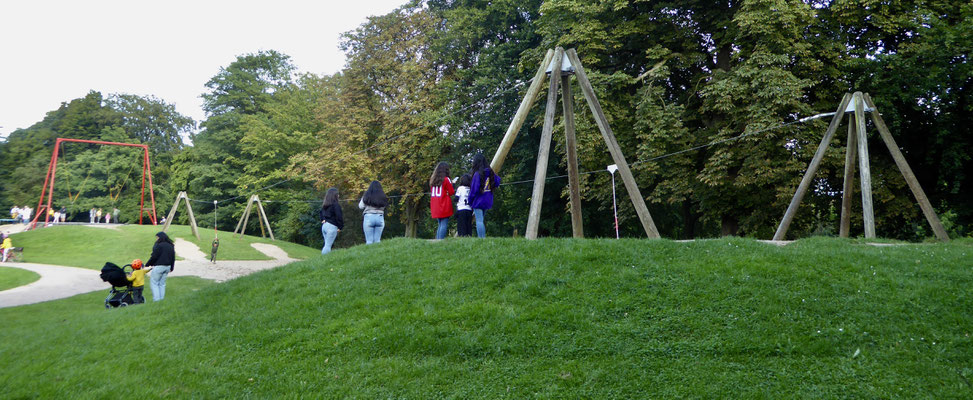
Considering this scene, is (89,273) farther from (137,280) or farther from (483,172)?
(483,172)

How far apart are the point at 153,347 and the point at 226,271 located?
19.8m

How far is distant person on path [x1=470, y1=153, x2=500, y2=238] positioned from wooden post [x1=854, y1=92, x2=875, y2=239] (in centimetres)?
916

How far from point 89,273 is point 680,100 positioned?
25.1 meters

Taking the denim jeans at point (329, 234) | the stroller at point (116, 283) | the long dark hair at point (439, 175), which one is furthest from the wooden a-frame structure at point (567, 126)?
the stroller at point (116, 283)

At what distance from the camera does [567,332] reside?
582cm

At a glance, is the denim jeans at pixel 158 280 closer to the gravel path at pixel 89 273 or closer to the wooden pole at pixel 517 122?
the gravel path at pixel 89 273

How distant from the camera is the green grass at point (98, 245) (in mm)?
25766

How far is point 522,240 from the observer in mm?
9195

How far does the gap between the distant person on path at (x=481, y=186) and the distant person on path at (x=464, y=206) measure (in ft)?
0.59

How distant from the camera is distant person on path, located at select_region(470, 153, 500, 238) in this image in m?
10.2

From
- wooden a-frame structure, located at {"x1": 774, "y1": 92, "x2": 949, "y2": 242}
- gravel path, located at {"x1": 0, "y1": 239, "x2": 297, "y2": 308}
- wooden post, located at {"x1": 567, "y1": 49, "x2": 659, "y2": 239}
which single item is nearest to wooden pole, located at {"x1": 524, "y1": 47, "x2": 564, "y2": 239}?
wooden post, located at {"x1": 567, "y1": 49, "x2": 659, "y2": 239}

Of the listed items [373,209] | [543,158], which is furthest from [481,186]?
[373,209]

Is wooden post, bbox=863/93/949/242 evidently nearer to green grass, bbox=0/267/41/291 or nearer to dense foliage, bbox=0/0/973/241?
dense foliage, bbox=0/0/973/241

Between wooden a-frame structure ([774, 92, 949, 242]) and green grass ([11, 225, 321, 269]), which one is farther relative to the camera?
green grass ([11, 225, 321, 269])
